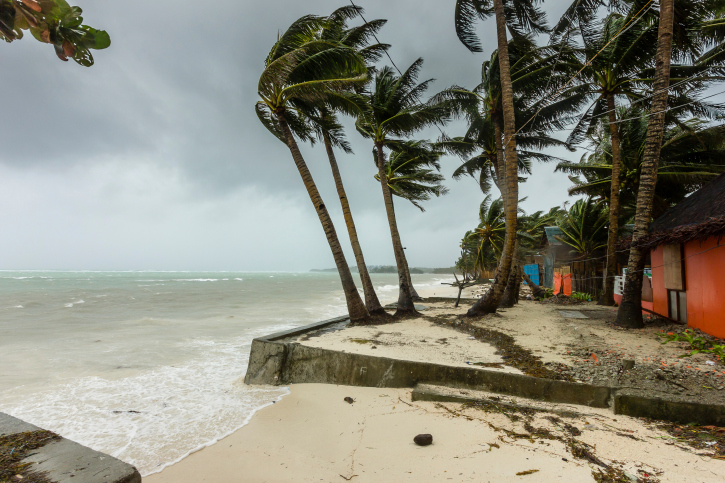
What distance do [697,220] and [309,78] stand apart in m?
9.33

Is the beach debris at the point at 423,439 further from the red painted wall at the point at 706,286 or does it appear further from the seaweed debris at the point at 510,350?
the red painted wall at the point at 706,286

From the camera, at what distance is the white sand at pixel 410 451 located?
2.72m

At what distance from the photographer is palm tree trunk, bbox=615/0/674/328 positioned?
704 centimetres

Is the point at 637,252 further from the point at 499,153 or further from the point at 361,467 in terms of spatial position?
the point at 361,467

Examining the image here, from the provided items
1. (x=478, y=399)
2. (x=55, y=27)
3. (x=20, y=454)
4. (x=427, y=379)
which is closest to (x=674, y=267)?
(x=478, y=399)

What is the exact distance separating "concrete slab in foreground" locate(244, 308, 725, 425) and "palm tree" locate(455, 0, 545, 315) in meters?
5.21

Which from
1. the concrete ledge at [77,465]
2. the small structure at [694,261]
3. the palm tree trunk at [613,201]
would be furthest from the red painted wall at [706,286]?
the concrete ledge at [77,465]

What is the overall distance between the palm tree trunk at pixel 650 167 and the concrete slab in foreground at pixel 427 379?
16.8ft

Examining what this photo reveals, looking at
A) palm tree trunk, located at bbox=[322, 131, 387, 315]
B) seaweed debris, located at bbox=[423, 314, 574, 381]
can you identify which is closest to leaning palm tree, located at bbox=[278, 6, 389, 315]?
palm tree trunk, located at bbox=[322, 131, 387, 315]

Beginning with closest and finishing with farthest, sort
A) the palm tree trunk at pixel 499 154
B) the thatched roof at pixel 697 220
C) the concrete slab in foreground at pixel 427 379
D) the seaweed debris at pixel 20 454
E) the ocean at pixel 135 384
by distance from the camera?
1. the seaweed debris at pixel 20 454
2. the concrete slab in foreground at pixel 427 379
3. the ocean at pixel 135 384
4. the thatched roof at pixel 697 220
5. the palm tree trunk at pixel 499 154

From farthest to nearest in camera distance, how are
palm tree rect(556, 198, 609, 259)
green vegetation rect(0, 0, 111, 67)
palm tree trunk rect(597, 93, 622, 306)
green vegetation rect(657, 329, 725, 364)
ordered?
palm tree rect(556, 198, 609, 259) → palm tree trunk rect(597, 93, 622, 306) → green vegetation rect(657, 329, 725, 364) → green vegetation rect(0, 0, 111, 67)

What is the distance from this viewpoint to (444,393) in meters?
4.29

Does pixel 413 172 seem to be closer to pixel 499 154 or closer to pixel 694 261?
pixel 499 154

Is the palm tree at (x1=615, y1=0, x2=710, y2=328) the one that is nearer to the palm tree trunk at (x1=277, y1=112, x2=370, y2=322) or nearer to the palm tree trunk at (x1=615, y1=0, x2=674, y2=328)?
the palm tree trunk at (x1=615, y1=0, x2=674, y2=328)
